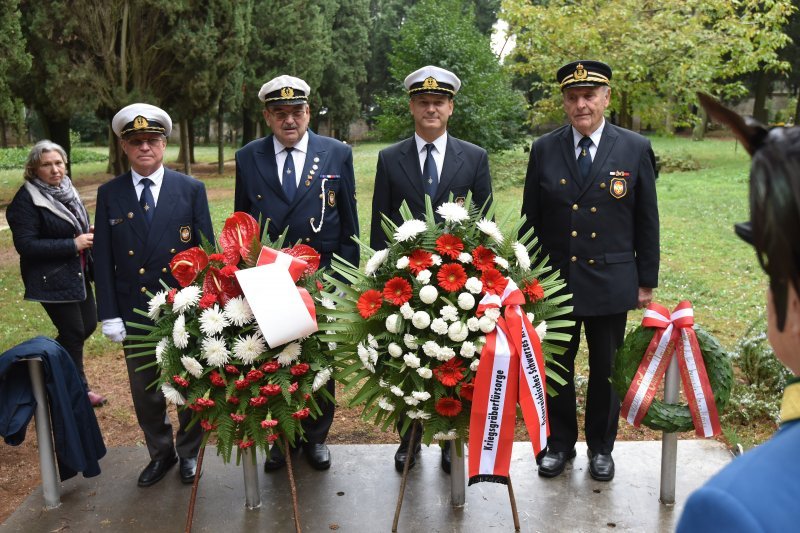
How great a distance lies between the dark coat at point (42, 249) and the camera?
15.9ft

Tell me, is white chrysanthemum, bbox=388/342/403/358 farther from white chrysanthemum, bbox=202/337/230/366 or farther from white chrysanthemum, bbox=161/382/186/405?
white chrysanthemum, bbox=161/382/186/405

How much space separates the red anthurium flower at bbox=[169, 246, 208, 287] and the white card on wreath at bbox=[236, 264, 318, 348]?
11.8 inches

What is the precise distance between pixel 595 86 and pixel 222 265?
2.12m

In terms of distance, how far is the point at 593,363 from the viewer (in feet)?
13.4

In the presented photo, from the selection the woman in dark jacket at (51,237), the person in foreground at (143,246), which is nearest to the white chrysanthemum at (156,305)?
the person in foreground at (143,246)

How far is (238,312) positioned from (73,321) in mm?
2329

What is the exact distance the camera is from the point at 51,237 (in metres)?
4.96

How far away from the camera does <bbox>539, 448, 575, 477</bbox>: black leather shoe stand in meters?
3.98

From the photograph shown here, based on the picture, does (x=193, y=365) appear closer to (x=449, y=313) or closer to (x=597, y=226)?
(x=449, y=313)

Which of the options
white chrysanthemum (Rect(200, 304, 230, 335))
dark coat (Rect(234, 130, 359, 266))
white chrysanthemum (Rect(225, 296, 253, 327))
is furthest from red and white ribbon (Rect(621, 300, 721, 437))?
white chrysanthemum (Rect(200, 304, 230, 335))

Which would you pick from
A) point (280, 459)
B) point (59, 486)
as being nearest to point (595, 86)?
point (280, 459)

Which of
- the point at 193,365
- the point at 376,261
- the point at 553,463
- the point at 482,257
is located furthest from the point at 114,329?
the point at 553,463

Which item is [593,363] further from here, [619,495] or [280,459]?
[280,459]

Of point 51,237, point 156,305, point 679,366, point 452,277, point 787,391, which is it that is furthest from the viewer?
point 51,237
